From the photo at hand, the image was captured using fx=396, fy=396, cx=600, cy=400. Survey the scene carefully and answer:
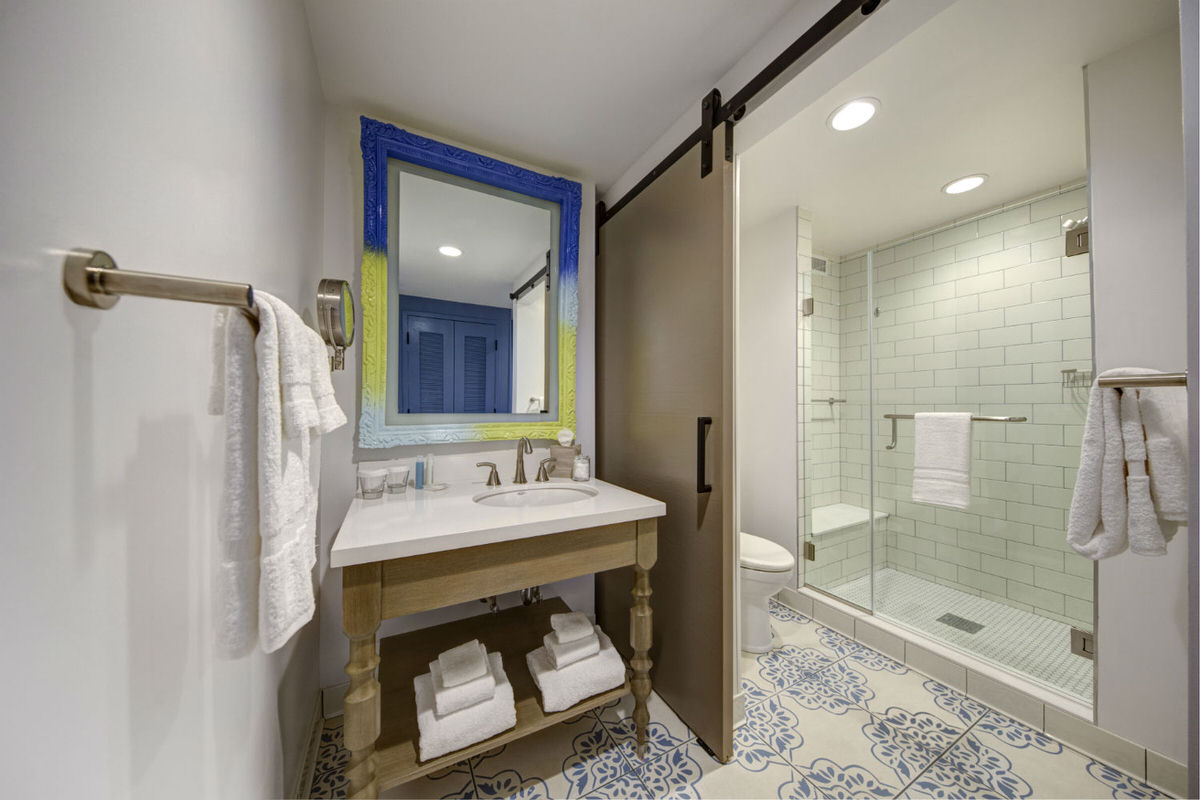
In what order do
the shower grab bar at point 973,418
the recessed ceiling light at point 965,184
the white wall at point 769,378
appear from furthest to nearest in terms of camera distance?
the white wall at point 769,378
the shower grab bar at point 973,418
the recessed ceiling light at point 965,184

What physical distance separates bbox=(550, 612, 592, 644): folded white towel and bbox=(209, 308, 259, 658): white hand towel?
96 centimetres

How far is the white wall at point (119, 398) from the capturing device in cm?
34

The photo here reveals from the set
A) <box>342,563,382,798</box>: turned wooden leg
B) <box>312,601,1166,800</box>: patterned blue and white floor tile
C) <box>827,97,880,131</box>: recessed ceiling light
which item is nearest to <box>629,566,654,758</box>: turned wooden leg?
<box>312,601,1166,800</box>: patterned blue and white floor tile

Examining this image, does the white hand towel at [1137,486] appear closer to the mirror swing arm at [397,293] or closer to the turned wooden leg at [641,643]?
the turned wooden leg at [641,643]

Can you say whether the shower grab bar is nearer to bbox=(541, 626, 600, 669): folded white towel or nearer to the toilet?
the toilet

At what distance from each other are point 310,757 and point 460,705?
2.08ft

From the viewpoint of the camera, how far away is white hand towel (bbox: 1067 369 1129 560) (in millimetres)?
791

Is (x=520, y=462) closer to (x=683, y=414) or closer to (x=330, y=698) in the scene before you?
(x=683, y=414)

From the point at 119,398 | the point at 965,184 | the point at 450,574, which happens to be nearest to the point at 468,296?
the point at 450,574

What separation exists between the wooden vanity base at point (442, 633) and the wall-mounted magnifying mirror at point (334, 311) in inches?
26.0

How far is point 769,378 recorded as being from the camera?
7.82 ft

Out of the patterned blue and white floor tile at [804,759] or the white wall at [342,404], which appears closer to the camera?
the patterned blue and white floor tile at [804,759]

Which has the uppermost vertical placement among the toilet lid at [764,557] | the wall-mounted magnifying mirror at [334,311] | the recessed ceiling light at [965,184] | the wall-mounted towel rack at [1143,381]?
the recessed ceiling light at [965,184]

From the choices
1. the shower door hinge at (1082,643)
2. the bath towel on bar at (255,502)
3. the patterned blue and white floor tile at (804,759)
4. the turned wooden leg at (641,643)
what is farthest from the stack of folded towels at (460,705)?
the shower door hinge at (1082,643)
